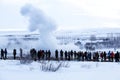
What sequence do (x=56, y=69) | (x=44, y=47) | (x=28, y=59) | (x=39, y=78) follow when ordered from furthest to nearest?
(x=44, y=47), (x=28, y=59), (x=56, y=69), (x=39, y=78)

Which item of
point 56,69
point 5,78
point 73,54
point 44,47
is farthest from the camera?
point 44,47

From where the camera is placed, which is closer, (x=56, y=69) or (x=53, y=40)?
(x=56, y=69)

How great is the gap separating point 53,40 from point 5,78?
180 feet

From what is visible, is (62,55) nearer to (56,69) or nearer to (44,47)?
(56,69)

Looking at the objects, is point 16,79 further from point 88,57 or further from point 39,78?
point 88,57

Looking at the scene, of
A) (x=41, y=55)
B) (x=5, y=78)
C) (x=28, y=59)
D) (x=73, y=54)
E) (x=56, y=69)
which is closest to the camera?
(x=5, y=78)

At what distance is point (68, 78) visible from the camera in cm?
1395

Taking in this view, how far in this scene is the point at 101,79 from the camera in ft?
45.1

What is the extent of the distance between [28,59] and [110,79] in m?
15.2

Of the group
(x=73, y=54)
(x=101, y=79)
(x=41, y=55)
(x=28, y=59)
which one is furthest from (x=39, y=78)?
(x=73, y=54)

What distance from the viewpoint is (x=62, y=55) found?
33812 mm

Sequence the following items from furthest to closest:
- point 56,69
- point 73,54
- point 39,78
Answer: point 73,54, point 56,69, point 39,78

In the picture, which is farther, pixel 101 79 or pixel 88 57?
pixel 88 57

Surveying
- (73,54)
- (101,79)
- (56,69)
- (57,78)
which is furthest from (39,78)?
(73,54)
